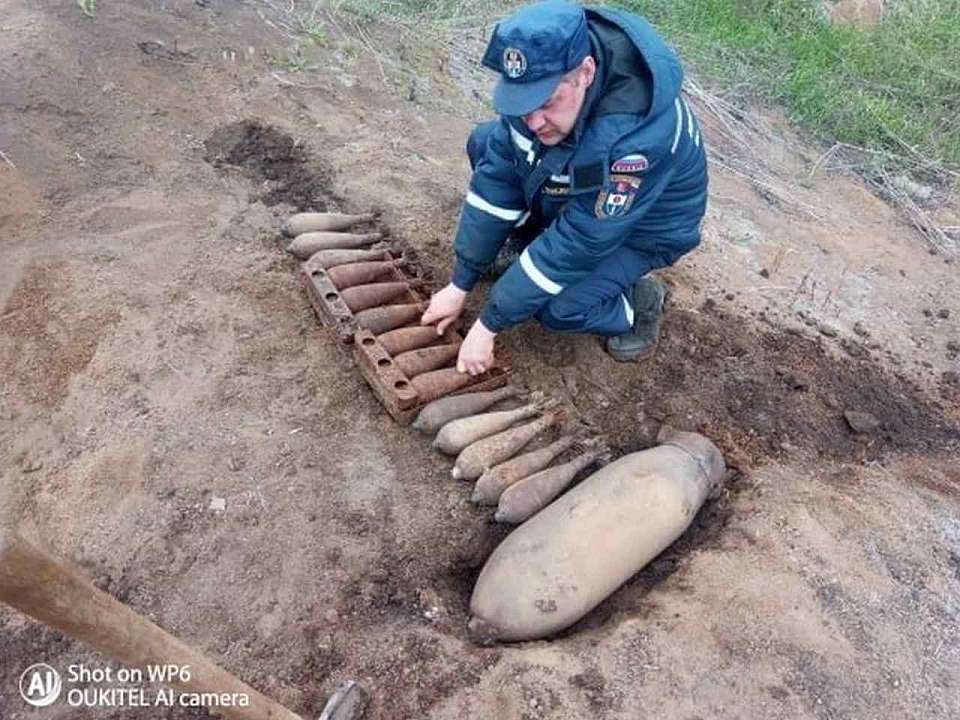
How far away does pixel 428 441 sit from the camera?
10.9 ft

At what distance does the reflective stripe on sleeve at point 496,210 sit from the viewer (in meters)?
3.43

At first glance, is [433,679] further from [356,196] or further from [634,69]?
[356,196]

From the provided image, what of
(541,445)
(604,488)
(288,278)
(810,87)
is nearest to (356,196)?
(288,278)

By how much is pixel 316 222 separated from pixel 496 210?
3.78ft

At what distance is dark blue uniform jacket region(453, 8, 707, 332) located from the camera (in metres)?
2.84

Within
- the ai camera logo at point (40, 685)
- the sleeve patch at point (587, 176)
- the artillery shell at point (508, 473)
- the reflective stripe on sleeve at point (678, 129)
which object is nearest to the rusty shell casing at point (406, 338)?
the artillery shell at point (508, 473)

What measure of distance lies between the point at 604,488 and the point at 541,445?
45 centimetres

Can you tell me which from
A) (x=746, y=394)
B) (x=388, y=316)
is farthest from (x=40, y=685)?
(x=746, y=394)

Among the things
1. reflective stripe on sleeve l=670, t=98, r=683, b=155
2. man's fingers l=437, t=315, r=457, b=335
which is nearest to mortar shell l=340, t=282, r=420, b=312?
man's fingers l=437, t=315, r=457, b=335

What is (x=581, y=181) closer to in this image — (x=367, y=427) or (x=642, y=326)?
(x=642, y=326)

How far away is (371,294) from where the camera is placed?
371 cm

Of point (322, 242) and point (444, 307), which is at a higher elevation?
point (444, 307)

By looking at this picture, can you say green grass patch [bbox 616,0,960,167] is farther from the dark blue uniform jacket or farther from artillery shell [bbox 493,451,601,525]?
artillery shell [bbox 493,451,601,525]

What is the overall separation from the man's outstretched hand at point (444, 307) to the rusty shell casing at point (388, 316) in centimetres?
8
